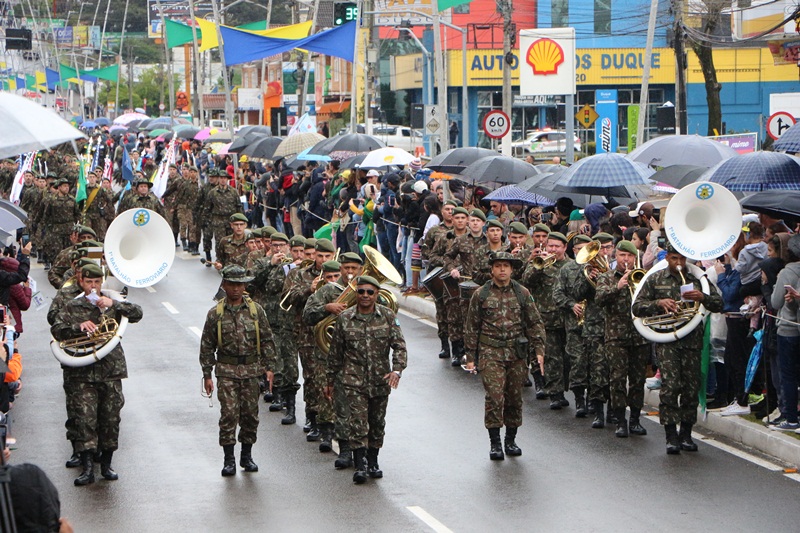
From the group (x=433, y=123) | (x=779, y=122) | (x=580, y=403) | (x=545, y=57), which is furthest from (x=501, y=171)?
(x=545, y=57)

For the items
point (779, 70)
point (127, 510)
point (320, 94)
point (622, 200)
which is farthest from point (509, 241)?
point (320, 94)

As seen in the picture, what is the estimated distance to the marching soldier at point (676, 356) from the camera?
11.7 m

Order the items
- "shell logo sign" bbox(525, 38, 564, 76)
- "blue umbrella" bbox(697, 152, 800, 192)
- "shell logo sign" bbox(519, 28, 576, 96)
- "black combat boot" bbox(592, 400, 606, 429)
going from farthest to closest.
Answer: "shell logo sign" bbox(525, 38, 564, 76), "shell logo sign" bbox(519, 28, 576, 96), "blue umbrella" bbox(697, 152, 800, 192), "black combat boot" bbox(592, 400, 606, 429)

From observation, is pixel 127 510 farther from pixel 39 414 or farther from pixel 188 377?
pixel 188 377

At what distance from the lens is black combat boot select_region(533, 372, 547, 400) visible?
14391mm

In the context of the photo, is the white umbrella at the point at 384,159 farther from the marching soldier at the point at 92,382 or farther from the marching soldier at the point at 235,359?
the marching soldier at the point at 92,382

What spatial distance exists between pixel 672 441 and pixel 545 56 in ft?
90.2

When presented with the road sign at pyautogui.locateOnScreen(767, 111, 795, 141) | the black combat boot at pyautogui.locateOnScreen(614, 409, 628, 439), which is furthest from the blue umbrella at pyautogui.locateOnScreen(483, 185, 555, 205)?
the black combat boot at pyautogui.locateOnScreen(614, 409, 628, 439)

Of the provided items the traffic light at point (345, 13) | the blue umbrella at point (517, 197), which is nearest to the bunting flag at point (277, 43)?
the traffic light at point (345, 13)

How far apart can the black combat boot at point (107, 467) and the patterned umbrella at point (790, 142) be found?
7.32m

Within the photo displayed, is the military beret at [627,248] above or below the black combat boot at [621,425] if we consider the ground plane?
above

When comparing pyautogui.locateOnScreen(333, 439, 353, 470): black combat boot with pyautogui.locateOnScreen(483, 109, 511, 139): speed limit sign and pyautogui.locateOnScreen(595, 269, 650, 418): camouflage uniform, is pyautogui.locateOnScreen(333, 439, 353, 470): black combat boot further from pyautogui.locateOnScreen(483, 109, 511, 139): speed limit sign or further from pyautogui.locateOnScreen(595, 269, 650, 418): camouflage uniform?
pyautogui.locateOnScreen(483, 109, 511, 139): speed limit sign

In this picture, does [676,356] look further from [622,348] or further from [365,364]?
[365,364]

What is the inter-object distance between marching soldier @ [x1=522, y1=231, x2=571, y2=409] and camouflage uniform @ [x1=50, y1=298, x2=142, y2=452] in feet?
15.3
